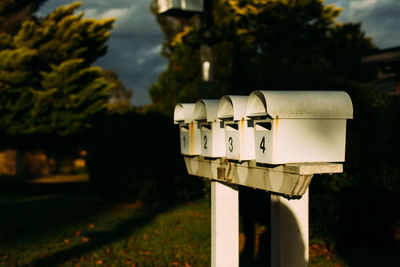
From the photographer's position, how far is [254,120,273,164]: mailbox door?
2.83m

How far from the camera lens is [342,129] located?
290cm

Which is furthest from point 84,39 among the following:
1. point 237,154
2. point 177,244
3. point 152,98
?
point 237,154

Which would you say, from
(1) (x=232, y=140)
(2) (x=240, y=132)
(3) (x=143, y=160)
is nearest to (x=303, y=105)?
(2) (x=240, y=132)

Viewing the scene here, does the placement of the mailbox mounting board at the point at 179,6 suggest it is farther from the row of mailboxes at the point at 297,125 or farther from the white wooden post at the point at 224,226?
the row of mailboxes at the point at 297,125

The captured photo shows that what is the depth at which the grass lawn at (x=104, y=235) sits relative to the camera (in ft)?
21.2

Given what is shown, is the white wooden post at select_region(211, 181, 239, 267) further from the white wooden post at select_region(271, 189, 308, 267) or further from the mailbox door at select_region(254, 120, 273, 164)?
the mailbox door at select_region(254, 120, 273, 164)

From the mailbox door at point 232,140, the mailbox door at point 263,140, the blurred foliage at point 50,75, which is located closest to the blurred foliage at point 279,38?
the blurred foliage at point 50,75

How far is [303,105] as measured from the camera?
9.16ft

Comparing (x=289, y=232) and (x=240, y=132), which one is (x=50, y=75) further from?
(x=289, y=232)

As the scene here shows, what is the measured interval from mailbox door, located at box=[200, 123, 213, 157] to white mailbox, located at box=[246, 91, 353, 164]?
91 centimetres

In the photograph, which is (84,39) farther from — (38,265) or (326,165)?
(326,165)

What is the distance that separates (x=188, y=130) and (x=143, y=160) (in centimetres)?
664

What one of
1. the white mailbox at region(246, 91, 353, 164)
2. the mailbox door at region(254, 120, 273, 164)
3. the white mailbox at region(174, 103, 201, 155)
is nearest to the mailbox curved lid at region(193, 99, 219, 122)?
the white mailbox at region(174, 103, 201, 155)

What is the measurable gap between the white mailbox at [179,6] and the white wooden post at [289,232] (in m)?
5.71
